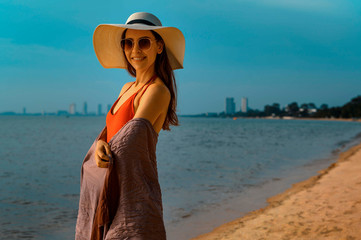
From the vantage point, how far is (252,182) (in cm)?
1041

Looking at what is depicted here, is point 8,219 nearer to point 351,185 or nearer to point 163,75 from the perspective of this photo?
point 163,75

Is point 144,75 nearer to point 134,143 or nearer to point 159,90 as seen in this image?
point 159,90

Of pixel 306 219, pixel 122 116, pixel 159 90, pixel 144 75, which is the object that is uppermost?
pixel 144 75

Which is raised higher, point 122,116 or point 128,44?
point 128,44

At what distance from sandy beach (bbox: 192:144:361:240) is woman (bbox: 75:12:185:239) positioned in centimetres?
351

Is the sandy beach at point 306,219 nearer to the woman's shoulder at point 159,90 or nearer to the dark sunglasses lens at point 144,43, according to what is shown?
the woman's shoulder at point 159,90

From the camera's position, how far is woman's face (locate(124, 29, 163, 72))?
1892 mm

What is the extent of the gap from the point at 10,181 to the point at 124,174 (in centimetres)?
1128

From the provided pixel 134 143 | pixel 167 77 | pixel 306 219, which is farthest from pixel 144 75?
pixel 306 219

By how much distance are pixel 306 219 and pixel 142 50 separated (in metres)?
4.65

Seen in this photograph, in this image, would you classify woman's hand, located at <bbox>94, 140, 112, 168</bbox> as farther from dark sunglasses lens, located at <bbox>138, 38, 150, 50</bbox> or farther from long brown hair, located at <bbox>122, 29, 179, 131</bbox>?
dark sunglasses lens, located at <bbox>138, 38, 150, 50</bbox>

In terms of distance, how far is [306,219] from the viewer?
540 cm

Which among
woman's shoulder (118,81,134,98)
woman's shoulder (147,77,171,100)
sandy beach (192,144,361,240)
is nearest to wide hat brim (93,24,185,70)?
woman's shoulder (118,81,134,98)

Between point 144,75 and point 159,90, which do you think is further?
point 144,75
